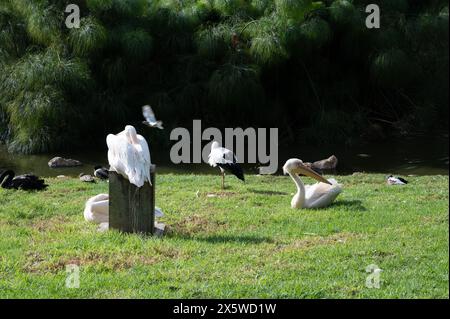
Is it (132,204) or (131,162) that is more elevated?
(131,162)

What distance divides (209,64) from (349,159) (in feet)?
13.5

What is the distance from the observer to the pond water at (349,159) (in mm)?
13062

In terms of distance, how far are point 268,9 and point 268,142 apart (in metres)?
3.02

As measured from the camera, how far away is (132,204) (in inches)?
247

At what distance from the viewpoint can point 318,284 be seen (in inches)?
198

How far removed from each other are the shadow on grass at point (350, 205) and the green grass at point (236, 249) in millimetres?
12

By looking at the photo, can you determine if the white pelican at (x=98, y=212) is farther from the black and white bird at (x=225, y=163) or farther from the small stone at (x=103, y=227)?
the black and white bird at (x=225, y=163)

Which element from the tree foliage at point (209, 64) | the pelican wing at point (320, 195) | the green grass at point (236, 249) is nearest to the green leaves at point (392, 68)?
the tree foliage at point (209, 64)

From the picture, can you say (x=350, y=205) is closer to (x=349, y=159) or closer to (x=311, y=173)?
(x=311, y=173)

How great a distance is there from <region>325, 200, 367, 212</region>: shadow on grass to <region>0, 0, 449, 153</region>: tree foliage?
7.67 meters

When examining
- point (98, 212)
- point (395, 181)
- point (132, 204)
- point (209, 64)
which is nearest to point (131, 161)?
point (132, 204)

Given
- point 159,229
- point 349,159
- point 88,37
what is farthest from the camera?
point 88,37

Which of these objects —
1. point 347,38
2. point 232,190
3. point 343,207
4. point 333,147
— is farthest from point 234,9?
point 343,207

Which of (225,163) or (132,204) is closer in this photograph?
(132,204)
